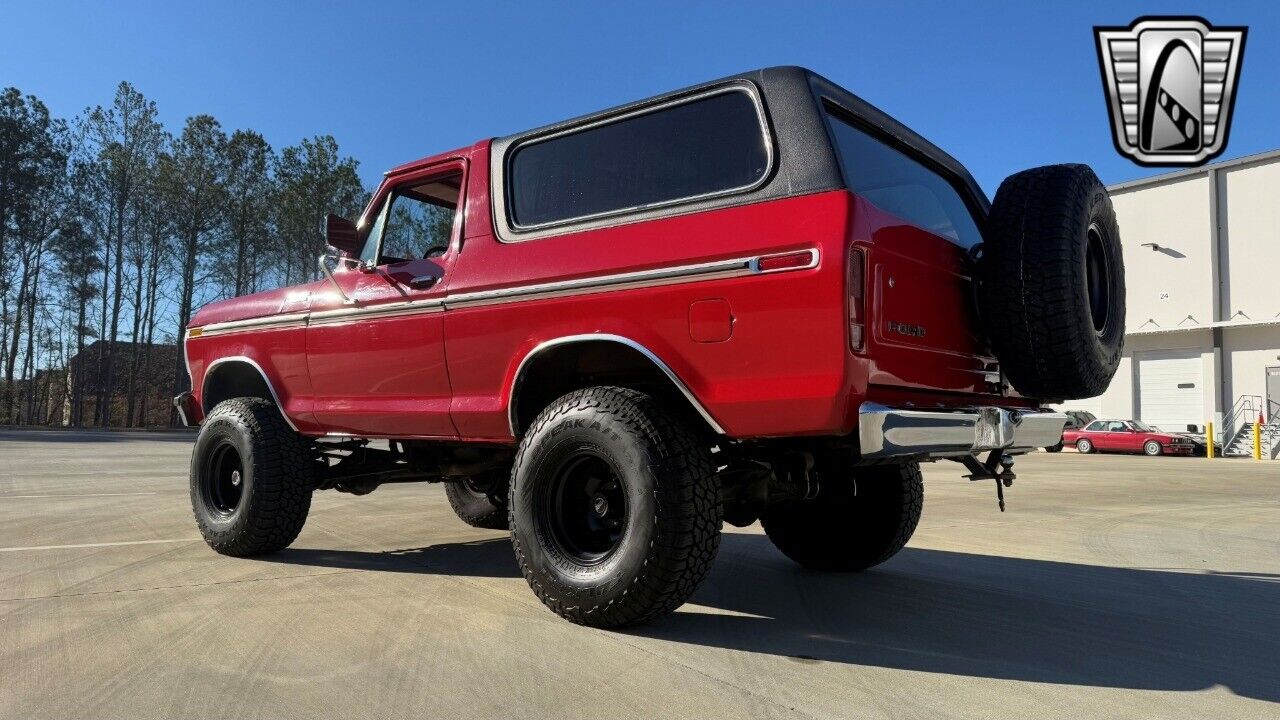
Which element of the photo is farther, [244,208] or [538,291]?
[244,208]

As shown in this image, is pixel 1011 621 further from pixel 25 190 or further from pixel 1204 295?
pixel 25 190

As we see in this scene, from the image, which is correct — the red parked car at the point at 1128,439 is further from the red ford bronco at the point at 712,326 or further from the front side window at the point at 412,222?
the front side window at the point at 412,222

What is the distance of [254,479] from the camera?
4551mm

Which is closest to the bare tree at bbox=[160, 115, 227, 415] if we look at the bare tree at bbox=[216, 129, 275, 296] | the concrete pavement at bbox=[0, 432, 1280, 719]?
the bare tree at bbox=[216, 129, 275, 296]

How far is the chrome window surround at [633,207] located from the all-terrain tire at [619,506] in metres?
0.75

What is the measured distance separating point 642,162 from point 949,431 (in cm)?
162

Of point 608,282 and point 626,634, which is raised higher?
point 608,282

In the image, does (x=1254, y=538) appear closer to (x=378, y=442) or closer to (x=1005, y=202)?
(x=1005, y=202)

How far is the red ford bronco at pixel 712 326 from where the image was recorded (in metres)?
2.87

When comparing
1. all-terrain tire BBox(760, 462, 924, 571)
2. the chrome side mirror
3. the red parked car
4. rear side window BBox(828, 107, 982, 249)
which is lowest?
the red parked car

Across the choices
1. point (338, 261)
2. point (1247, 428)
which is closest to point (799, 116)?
point (338, 261)

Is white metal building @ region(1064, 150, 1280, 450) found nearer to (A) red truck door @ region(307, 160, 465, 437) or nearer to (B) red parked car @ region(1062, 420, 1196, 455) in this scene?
(B) red parked car @ region(1062, 420, 1196, 455)

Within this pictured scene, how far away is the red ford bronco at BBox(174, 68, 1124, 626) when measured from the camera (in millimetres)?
2871

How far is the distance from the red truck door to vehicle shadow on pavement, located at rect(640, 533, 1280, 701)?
165 cm
